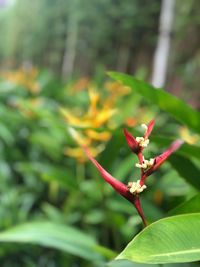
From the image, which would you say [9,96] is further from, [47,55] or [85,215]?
[47,55]

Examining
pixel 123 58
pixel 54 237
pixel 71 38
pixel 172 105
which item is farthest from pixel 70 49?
pixel 172 105

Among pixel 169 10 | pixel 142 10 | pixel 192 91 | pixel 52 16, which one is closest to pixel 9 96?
pixel 192 91

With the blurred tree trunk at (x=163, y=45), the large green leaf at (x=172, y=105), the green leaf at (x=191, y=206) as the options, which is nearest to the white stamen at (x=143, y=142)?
the green leaf at (x=191, y=206)

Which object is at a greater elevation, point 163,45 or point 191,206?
point 191,206

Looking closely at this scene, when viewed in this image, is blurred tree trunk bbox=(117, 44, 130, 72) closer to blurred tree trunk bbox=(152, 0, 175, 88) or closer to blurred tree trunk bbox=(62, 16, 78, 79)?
blurred tree trunk bbox=(152, 0, 175, 88)

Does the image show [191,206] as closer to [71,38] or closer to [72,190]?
[72,190]
